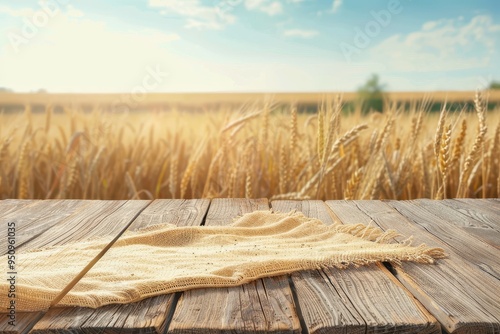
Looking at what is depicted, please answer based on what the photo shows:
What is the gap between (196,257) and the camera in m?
1.19

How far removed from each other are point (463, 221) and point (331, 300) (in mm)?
840

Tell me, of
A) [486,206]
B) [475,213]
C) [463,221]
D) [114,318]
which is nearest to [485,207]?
[486,206]

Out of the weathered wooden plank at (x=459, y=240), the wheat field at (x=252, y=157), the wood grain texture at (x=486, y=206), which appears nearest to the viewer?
the weathered wooden plank at (x=459, y=240)

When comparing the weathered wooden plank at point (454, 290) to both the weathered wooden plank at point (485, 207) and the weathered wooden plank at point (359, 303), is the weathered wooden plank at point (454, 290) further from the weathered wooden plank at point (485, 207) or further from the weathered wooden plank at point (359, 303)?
the weathered wooden plank at point (485, 207)

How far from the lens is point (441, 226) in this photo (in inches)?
60.8

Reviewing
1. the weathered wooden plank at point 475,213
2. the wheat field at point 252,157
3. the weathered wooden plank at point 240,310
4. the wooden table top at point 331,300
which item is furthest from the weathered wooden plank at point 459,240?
the weathered wooden plank at point 240,310

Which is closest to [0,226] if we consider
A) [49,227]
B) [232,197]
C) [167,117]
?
[49,227]

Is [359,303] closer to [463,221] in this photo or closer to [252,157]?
[463,221]

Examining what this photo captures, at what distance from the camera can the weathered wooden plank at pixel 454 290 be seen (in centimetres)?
84

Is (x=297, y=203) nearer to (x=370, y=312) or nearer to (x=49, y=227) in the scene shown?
(x=49, y=227)

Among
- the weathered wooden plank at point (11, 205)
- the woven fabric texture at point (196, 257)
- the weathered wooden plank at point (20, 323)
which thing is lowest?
the weathered wooden plank at point (11, 205)

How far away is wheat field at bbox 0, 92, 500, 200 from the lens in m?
2.09

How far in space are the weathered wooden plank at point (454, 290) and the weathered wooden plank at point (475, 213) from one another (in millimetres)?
294

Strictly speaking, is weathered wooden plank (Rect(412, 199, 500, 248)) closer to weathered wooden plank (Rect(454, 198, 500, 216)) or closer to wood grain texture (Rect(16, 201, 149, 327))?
weathered wooden plank (Rect(454, 198, 500, 216))
